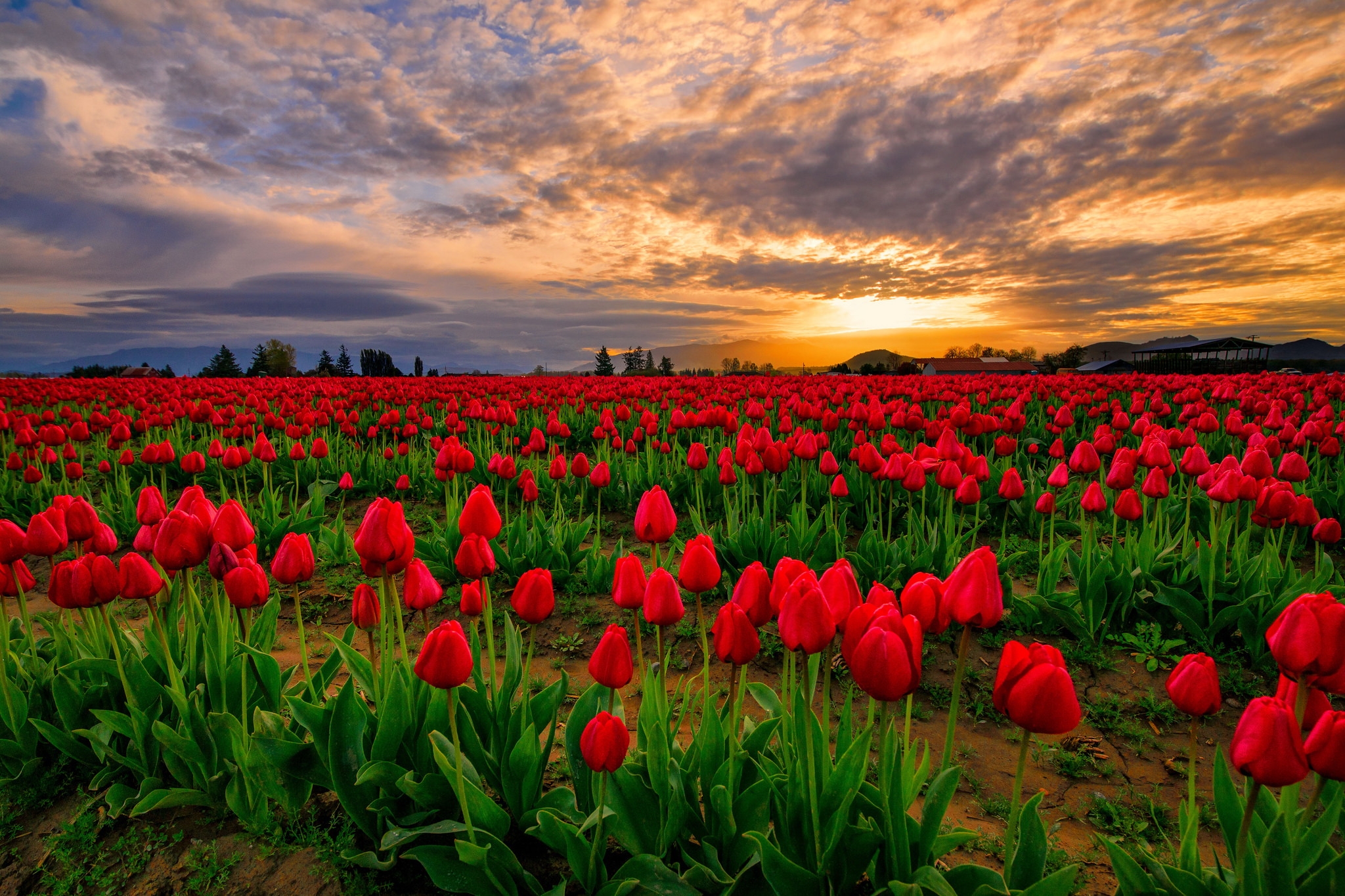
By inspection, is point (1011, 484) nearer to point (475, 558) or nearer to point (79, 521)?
point (475, 558)

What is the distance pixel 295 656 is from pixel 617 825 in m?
3.64

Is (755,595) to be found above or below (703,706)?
above

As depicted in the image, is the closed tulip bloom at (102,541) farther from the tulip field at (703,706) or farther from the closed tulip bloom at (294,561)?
the closed tulip bloom at (294,561)

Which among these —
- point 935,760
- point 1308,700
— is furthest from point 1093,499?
point 1308,700

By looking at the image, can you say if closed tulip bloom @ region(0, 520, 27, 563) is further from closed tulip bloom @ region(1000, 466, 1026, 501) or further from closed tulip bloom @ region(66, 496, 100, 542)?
closed tulip bloom @ region(1000, 466, 1026, 501)

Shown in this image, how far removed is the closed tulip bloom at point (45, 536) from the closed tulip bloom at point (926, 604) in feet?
11.2

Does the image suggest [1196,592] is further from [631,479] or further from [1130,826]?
[631,479]

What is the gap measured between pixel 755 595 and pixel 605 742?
635mm

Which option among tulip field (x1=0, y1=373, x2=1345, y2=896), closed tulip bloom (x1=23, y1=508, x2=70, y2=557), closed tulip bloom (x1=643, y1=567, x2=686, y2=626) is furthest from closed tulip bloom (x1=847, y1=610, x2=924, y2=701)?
closed tulip bloom (x1=23, y1=508, x2=70, y2=557)

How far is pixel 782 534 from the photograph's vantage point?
5535 mm

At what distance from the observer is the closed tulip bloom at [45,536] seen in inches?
109

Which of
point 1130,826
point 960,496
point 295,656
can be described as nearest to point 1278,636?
point 1130,826

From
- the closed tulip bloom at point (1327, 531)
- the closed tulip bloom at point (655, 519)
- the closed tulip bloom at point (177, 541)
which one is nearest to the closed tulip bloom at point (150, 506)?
the closed tulip bloom at point (177, 541)

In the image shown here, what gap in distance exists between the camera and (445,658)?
6.16 feet
